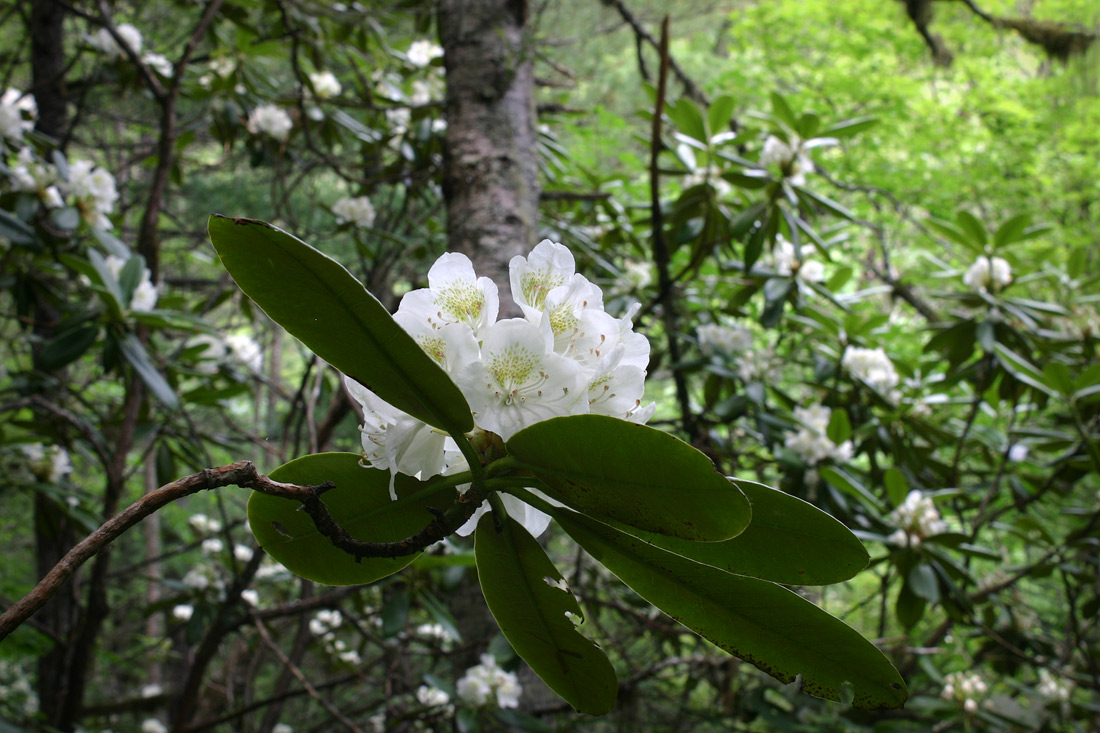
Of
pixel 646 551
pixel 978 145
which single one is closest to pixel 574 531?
pixel 646 551

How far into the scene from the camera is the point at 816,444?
218cm

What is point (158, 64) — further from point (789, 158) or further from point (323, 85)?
point (789, 158)

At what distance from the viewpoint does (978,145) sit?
5.85 m

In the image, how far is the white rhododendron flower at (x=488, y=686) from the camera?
75.0 inches

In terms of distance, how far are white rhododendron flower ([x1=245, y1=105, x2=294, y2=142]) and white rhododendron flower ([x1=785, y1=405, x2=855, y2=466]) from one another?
250 centimetres

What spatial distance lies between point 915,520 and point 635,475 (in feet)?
6.87

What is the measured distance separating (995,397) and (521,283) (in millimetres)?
3035

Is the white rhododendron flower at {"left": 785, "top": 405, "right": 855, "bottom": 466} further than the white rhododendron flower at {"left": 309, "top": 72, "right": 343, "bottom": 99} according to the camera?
No

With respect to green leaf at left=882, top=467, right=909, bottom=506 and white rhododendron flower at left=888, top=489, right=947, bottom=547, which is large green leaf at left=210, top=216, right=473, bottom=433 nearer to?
green leaf at left=882, top=467, right=909, bottom=506

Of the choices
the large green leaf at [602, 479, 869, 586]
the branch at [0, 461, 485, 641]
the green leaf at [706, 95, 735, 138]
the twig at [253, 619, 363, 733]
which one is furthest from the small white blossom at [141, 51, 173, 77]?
the large green leaf at [602, 479, 869, 586]

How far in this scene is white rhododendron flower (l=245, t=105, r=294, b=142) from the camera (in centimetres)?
300

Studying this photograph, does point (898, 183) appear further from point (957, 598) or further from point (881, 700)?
point (881, 700)

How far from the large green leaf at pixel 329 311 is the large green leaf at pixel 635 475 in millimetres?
71

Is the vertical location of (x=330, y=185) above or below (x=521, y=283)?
above
